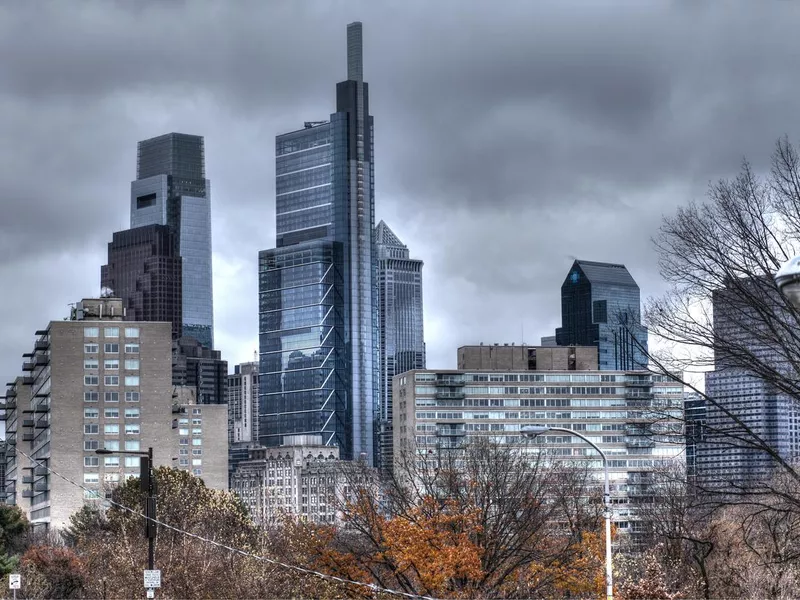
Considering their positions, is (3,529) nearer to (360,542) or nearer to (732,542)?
(360,542)

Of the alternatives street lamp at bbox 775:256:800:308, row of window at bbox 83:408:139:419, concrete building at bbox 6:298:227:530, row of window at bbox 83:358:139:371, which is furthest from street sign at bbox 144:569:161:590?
row of window at bbox 83:408:139:419

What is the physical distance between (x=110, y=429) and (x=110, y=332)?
13216 mm

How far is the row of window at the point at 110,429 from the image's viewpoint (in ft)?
602

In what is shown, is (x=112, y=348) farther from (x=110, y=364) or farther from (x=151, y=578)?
(x=151, y=578)

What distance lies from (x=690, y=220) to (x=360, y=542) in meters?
39.1

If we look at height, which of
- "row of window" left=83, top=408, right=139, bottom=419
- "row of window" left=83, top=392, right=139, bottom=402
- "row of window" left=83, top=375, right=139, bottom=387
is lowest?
"row of window" left=83, top=408, right=139, bottom=419

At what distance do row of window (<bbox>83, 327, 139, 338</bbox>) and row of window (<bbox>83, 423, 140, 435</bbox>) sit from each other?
39.7 ft

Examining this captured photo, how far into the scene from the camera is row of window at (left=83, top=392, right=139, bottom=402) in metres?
184

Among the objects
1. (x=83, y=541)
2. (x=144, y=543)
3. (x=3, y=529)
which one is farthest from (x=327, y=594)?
(x=3, y=529)

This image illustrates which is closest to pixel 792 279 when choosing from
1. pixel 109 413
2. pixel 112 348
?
pixel 112 348

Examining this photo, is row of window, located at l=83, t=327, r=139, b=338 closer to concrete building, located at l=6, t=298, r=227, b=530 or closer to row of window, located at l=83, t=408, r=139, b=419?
concrete building, located at l=6, t=298, r=227, b=530

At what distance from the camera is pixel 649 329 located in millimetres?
37844

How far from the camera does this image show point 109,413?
18462cm

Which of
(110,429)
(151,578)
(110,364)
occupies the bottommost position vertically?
(151,578)
